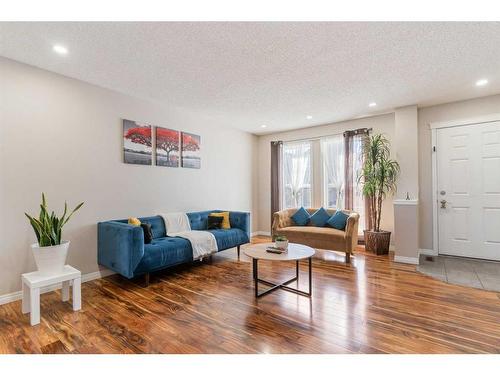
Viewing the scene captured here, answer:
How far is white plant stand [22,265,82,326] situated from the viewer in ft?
7.08

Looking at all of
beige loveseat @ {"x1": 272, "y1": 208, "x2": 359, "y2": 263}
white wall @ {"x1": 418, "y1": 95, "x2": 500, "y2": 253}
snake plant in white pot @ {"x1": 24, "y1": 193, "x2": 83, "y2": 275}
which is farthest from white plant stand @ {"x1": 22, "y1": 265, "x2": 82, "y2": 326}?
white wall @ {"x1": 418, "y1": 95, "x2": 500, "y2": 253}

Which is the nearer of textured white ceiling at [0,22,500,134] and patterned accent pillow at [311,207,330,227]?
textured white ceiling at [0,22,500,134]

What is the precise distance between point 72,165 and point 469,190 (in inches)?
229

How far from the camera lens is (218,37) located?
2.23 m

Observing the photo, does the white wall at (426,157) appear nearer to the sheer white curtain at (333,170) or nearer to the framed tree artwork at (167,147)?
the sheer white curtain at (333,170)

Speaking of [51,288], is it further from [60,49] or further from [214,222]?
[60,49]

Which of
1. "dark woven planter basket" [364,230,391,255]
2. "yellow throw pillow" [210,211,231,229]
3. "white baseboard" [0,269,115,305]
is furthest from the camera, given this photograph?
"yellow throw pillow" [210,211,231,229]

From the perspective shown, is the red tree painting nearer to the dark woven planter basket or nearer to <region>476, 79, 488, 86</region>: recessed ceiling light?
the dark woven planter basket

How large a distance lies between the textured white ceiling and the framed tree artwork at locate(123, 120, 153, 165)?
503 mm

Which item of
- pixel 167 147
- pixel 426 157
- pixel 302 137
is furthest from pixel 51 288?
pixel 426 157

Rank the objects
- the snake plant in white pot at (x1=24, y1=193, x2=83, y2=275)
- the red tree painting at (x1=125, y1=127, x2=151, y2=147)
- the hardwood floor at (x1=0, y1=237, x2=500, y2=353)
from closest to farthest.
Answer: the hardwood floor at (x1=0, y1=237, x2=500, y2=353), the snake plant in white pot at (x1=24, y1=193, x2=83, y2=275), the red tree painting at (x1=125, y1=127, x2=151, y2=147)

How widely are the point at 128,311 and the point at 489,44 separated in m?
4.33

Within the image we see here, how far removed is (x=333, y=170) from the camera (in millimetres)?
5297
